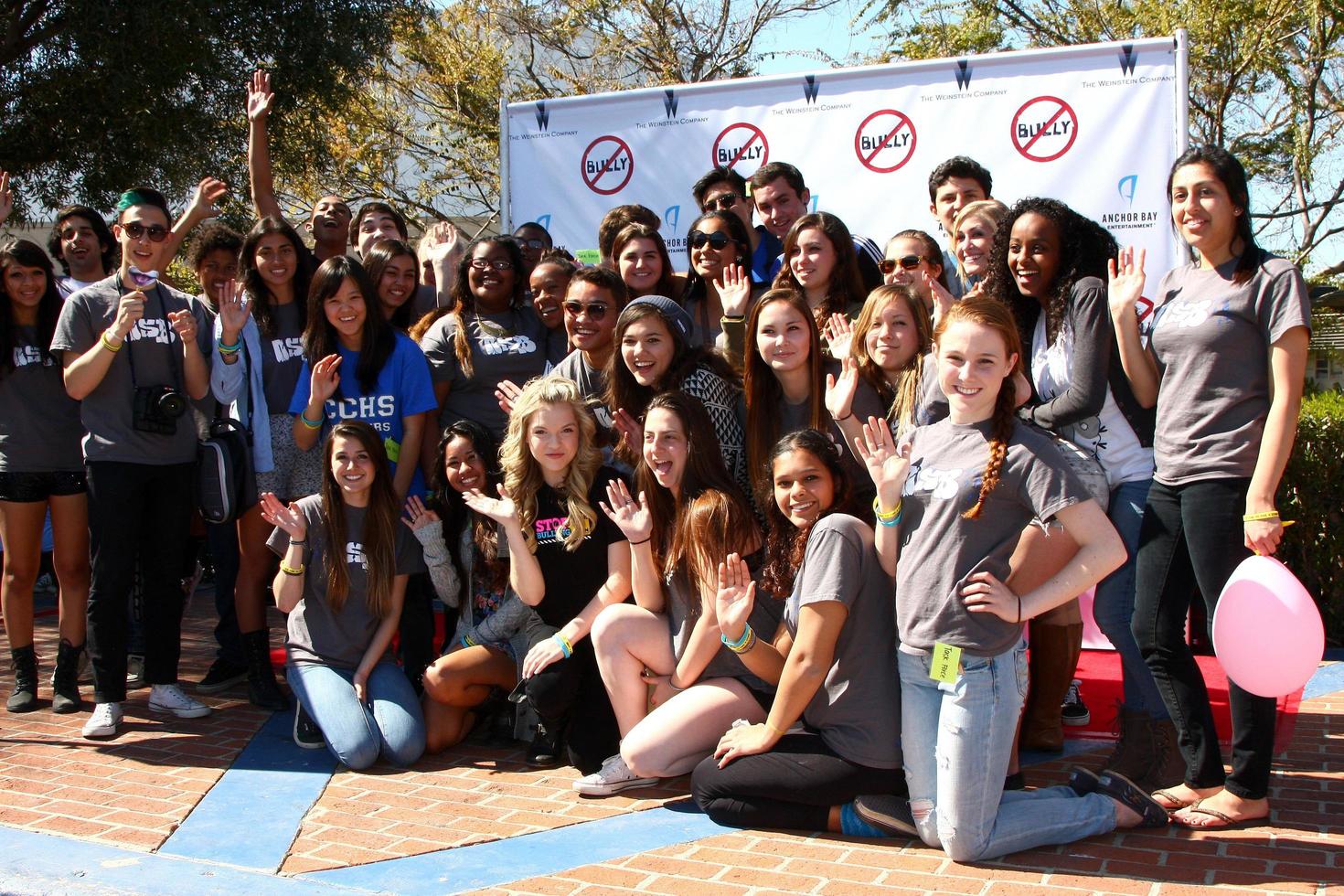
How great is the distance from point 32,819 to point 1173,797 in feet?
12.7

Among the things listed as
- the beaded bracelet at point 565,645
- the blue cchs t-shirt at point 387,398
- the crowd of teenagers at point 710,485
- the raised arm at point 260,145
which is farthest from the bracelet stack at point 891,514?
the raised arm at point 260,145

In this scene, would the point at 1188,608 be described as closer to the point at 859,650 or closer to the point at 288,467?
the point at 859,650

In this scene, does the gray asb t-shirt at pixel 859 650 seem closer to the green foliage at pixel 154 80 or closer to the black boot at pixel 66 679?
the black boot at pixel 66 679

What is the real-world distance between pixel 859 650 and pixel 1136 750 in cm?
110

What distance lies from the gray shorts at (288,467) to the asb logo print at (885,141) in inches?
134

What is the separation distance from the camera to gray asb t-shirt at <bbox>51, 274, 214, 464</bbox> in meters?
5.18

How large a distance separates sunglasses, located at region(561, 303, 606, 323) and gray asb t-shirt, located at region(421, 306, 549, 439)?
658 mm

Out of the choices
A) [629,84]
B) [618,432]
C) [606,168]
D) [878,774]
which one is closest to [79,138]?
[606,168]

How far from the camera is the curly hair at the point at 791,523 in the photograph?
4082 millimetres

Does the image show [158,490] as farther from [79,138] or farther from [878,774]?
[79,138]

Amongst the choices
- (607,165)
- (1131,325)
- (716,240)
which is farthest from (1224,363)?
(607,165)

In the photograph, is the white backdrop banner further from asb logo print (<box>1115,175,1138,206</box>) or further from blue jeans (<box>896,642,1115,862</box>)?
blue jeans (<box>896,642,1115,862</box>)

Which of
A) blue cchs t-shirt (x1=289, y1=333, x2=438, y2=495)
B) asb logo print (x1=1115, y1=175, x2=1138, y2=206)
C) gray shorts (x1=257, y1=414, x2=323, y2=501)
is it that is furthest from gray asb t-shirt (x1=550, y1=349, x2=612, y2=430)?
asb logo print (x1=1115, y1=175, x2=1138, y2=206)

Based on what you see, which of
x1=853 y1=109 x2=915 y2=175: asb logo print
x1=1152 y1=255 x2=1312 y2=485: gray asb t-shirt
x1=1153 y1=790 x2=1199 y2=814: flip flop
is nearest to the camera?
x1=1152 y1=255 x2=1312 y2=485: gray asb t-shirt
